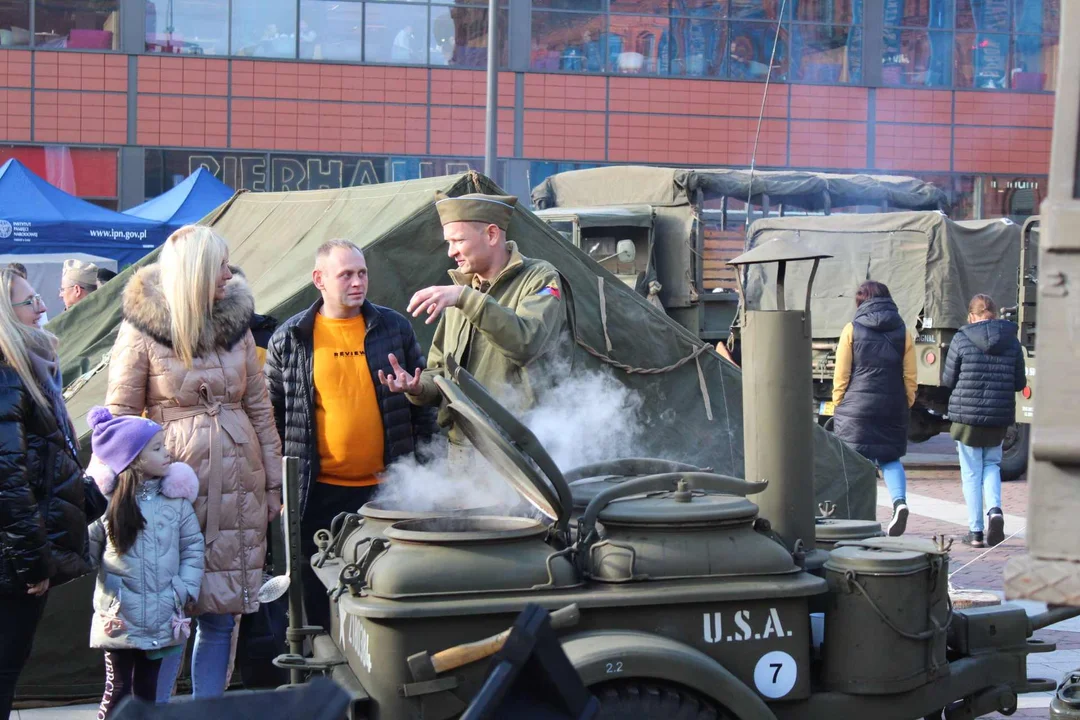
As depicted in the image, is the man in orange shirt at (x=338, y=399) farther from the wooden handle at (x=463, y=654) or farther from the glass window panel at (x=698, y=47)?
the glass window panel at (x=698, y=47)

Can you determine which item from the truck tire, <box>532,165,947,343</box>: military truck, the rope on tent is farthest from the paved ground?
<box>532,165,947,343</box>: military truck

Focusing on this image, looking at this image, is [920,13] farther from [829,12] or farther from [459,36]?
[459,36]

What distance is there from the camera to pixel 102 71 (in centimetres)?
2306

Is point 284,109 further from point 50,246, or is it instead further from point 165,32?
point 50,246

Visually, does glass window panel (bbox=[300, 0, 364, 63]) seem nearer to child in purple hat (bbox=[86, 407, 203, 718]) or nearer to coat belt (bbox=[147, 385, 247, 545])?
coat belt (bbox=[147, 385, 247, 545])

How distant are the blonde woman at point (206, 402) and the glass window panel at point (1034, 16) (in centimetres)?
2509

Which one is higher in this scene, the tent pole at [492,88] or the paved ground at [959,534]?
the tent pole at [492,88]

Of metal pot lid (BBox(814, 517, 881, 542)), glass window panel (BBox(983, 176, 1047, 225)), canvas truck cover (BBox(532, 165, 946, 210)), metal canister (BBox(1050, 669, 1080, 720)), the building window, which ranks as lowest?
metal canister (BBox(1050, 669, 1080, 720))

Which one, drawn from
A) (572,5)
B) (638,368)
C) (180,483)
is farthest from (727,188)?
(180,483)

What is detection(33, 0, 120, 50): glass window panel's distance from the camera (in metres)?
22.9

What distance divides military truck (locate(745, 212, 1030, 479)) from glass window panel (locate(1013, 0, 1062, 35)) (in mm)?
13391

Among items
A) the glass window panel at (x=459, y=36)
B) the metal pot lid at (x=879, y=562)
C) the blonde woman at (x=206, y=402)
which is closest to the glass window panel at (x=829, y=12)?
the glass window panel at (x=459, y=36)

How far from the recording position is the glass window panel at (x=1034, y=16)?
86.3ft

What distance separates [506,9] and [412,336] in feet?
67.0
